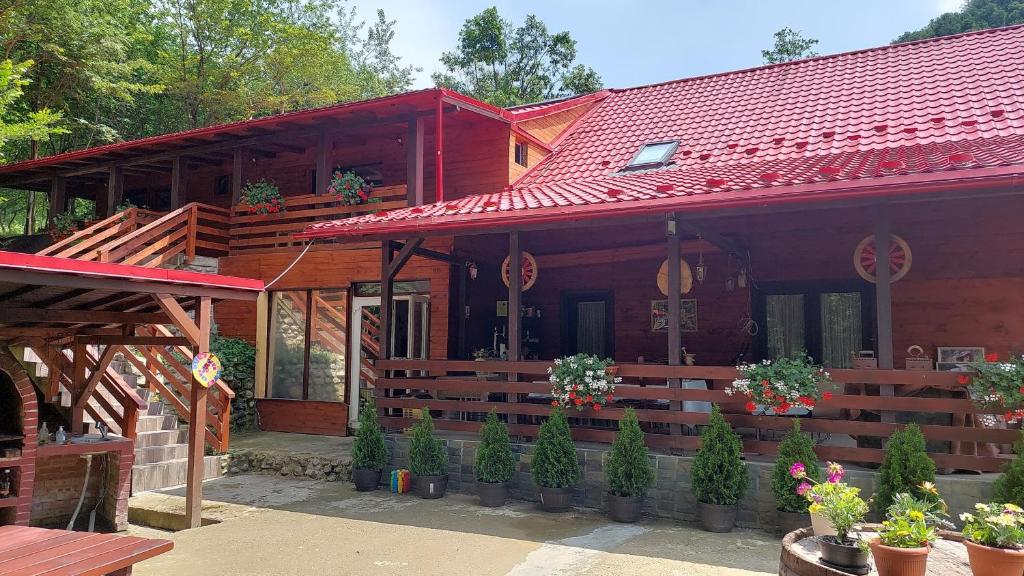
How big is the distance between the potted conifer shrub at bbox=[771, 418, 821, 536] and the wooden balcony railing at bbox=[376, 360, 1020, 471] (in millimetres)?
428

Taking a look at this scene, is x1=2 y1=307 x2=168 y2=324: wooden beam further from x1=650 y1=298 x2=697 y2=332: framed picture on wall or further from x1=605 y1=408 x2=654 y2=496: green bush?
x1=650 y1=298 x2=697 y2=332: framed picture on wall

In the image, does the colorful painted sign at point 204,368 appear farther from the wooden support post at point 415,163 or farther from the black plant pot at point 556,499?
the wooden support post at point 415,163

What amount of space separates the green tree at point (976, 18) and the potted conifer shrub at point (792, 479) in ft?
68.8

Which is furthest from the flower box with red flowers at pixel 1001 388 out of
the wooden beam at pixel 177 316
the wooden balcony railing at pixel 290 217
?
the wooden balcony railing at pixel 290 217

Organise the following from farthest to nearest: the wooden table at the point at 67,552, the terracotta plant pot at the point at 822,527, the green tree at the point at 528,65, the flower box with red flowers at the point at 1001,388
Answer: the green tree at the point at 528,65
the flower box with red flowers at the point at 1001,388
the terracotta plant pot at the point at 822,527
the wooden table at the point at 67,552

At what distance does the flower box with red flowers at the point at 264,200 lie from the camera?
507 inches

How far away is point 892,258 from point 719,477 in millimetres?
3822

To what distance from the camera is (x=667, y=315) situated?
425 inches

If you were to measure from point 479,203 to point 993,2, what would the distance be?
75.2 ft

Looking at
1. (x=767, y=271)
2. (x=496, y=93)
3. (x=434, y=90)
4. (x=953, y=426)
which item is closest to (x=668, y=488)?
(x=953, y=426)

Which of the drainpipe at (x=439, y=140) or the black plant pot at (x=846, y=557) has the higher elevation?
the drainpipe at (x=439, y=140)

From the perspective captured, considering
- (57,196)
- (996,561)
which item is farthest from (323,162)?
(996,561)

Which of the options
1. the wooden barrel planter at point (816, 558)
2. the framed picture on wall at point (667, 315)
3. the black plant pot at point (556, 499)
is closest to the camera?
the wooden barrel planter at point (816, 558)

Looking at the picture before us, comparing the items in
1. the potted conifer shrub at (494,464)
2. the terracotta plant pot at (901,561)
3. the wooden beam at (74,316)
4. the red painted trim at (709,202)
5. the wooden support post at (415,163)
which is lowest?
the potted conifer shrub at (494,464)
